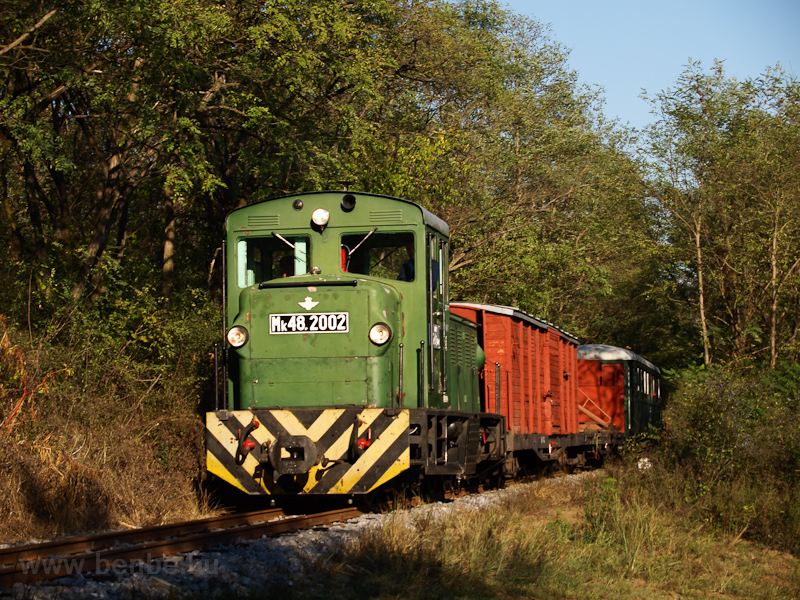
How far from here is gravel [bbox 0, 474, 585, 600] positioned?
5.01 metres

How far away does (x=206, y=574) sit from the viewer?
5.61 meters

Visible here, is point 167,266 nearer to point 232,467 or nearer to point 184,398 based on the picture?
point 184,398

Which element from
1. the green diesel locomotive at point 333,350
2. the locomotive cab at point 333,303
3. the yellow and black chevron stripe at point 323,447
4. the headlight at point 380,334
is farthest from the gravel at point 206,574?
the headlight at point 380,334

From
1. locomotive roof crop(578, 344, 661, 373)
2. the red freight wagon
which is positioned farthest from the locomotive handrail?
locomotive roof crop(578, 344, 661, 373)

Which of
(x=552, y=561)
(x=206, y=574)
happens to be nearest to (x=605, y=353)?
(x=552, y=561)

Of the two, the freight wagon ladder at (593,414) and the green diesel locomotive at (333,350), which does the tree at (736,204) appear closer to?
the freight wagon ladder at (593,414)

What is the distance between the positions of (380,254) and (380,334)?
3.43ft

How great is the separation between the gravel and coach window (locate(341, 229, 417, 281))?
9.93 ft

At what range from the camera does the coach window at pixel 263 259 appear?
9336 millimetres

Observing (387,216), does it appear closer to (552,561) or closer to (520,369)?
(552,561)

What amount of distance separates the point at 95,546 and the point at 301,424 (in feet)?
7.89

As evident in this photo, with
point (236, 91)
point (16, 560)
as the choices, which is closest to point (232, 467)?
point (16, 560)

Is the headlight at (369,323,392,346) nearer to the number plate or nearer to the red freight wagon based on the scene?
the number plate

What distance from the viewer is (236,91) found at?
1471 cm
